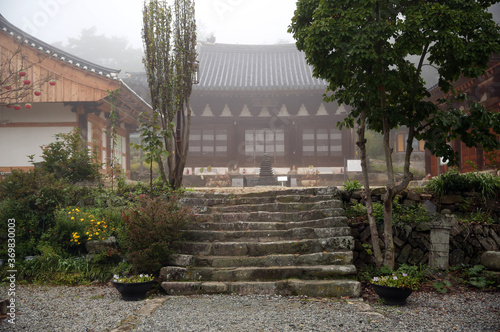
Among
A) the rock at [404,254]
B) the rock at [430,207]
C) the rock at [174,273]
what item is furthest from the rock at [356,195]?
the rock at [174,273]

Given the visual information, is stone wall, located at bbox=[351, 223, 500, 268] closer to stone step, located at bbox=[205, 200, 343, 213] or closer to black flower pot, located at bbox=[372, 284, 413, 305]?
stone step, located at bbox=[205, 200, 343, 213]

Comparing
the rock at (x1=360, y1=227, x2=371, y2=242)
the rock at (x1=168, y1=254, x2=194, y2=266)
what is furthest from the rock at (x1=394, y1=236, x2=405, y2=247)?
the rock at (x1=168, y1=254, x2=194, y2=266)

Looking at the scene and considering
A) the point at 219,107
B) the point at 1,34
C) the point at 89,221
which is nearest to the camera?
the point at 89,221

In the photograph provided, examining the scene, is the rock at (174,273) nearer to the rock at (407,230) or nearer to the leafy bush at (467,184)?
the rock at (407,230)

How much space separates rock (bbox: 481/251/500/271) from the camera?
5984 millimetres

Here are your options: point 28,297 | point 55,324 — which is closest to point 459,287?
point 55,324

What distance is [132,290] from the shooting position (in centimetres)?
543

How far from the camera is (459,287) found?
596 centimetres

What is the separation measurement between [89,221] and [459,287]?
6887mm

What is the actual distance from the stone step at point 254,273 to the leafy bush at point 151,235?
28 centimetres

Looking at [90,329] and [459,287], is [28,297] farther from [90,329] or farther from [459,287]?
[459,287]

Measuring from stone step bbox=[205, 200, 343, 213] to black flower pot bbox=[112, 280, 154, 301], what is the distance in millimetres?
2702

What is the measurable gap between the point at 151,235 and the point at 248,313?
230 centimetres

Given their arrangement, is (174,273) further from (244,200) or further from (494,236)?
(494,236)
